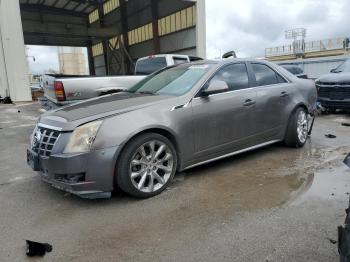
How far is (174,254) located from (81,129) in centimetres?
166

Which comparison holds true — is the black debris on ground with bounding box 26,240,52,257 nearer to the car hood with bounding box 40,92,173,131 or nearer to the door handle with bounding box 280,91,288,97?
the car hood with bounding box 40,92,173,131

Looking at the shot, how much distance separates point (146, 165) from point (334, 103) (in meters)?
7.65

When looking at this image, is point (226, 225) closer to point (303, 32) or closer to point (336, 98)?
point (336, 98)

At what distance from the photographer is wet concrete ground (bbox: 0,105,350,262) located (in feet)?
9.26

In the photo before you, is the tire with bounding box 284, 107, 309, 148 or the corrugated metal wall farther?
the corrugated metal wall

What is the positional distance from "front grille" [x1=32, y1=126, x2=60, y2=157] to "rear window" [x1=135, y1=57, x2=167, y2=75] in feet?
21.9

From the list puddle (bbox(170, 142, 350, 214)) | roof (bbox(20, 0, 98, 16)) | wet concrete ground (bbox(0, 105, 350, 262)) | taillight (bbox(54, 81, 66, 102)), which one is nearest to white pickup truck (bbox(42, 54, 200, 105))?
taillight (bbox(54, 81, 66, 102))

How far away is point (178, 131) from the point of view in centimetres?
417

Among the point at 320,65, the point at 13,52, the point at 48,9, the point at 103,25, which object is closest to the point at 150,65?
the point at 13,52

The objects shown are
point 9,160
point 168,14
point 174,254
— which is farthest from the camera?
point 168,14

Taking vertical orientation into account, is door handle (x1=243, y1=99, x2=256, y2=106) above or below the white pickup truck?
below

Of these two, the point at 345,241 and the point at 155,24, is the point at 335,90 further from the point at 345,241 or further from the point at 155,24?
the point at 155,24

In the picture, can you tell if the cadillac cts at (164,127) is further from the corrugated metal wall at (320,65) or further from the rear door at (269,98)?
the corrugated metal wall at (320,65)

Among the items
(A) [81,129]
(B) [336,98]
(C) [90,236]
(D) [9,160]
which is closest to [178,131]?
(A) [81,129]
